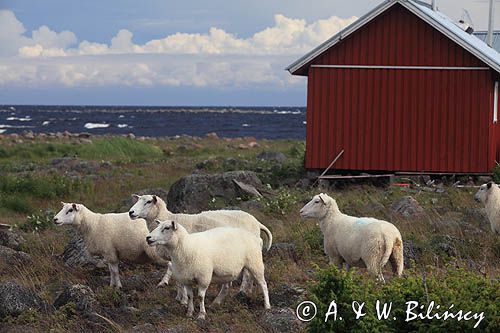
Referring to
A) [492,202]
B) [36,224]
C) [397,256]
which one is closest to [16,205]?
[36,224]

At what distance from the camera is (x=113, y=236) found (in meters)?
13.3

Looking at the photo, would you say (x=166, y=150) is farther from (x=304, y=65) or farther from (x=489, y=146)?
(x=489, y=146)

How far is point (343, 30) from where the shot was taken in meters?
24.4

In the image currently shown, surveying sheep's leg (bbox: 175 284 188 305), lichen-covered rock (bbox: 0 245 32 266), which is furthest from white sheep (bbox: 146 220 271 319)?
lichen-covered rock (bbox: 0 245 32 266)

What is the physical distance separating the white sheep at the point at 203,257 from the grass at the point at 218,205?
38 centimetres

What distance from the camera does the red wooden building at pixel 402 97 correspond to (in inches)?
932

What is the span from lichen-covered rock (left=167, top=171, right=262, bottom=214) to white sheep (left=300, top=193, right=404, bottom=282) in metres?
8.08

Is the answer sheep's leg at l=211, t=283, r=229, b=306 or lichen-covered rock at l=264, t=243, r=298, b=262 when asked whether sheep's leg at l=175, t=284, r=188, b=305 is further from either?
lichen-covered rock at l=264, t=243, r=298, b=262

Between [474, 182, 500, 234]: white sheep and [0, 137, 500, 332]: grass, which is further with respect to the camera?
[474, 182, 500, 234]: white sheep

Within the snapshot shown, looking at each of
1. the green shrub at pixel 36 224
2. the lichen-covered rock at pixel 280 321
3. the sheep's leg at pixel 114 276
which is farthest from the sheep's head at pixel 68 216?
the green shrub at pixel 36 224

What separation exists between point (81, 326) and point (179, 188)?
436 inches

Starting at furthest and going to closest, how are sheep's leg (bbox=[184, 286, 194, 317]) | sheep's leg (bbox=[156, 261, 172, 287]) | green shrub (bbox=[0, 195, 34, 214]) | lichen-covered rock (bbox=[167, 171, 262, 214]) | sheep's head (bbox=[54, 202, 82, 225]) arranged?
green shrub (bbox=[0, 195, 34, 214]) < lichen-covered rock (bbox=[167, 171, 262, 214]) < sheep's head (bbox=[54, 202, 82, 225]) < sheep's leg (bbox=[156, 261, 172, 287]) < sheep's leg (bbox=[184, 286, 194, 317])

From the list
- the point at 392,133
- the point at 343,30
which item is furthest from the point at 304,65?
the point at 392,133

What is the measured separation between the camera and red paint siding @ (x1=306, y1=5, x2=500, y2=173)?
23703 mm
